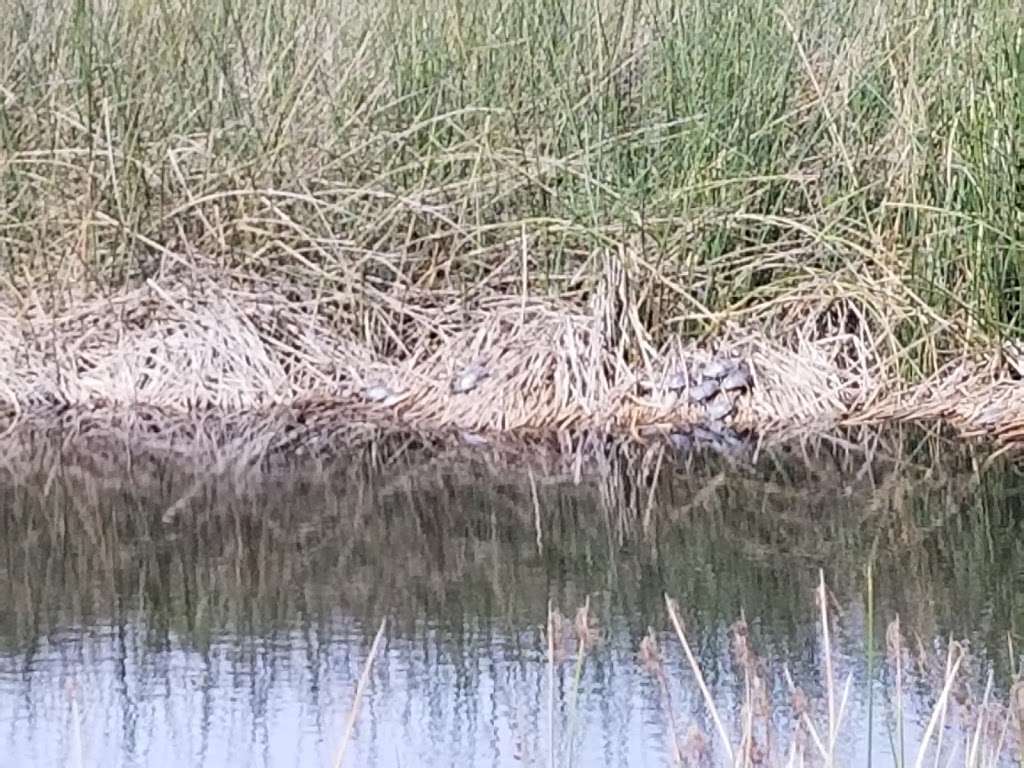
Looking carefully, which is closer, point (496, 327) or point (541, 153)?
point (496, 327)

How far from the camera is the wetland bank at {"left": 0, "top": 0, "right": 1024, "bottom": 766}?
4027mm

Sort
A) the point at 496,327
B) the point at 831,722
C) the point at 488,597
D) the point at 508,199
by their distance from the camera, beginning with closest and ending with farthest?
the point at 831,722, the point at 488,597, the point at 496,327, the point at 508,199

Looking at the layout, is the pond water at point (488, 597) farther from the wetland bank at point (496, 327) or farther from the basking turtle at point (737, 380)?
the basking turtle at point (737, 380)

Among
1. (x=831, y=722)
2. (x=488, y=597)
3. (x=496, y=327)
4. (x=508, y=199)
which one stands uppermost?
(x=508, y=199)

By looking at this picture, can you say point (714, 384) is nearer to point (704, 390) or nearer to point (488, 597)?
point (704, 390)

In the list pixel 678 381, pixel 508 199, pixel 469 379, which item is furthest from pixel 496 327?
pixel 678 381

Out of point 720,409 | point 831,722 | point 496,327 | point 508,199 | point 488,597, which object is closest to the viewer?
point 831,722

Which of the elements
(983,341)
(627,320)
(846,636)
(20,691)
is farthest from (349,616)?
(983,341)

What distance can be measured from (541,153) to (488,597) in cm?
222

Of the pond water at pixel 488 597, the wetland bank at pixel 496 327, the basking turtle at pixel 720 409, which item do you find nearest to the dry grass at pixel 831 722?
the pond water at pixel 488 597

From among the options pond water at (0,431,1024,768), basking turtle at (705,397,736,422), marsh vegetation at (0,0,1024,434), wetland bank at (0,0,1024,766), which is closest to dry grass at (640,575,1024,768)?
pond water at (0,431,1024,768)

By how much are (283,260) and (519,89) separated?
2.80ft

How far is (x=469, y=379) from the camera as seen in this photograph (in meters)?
5.53

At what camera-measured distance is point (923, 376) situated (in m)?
5.47
